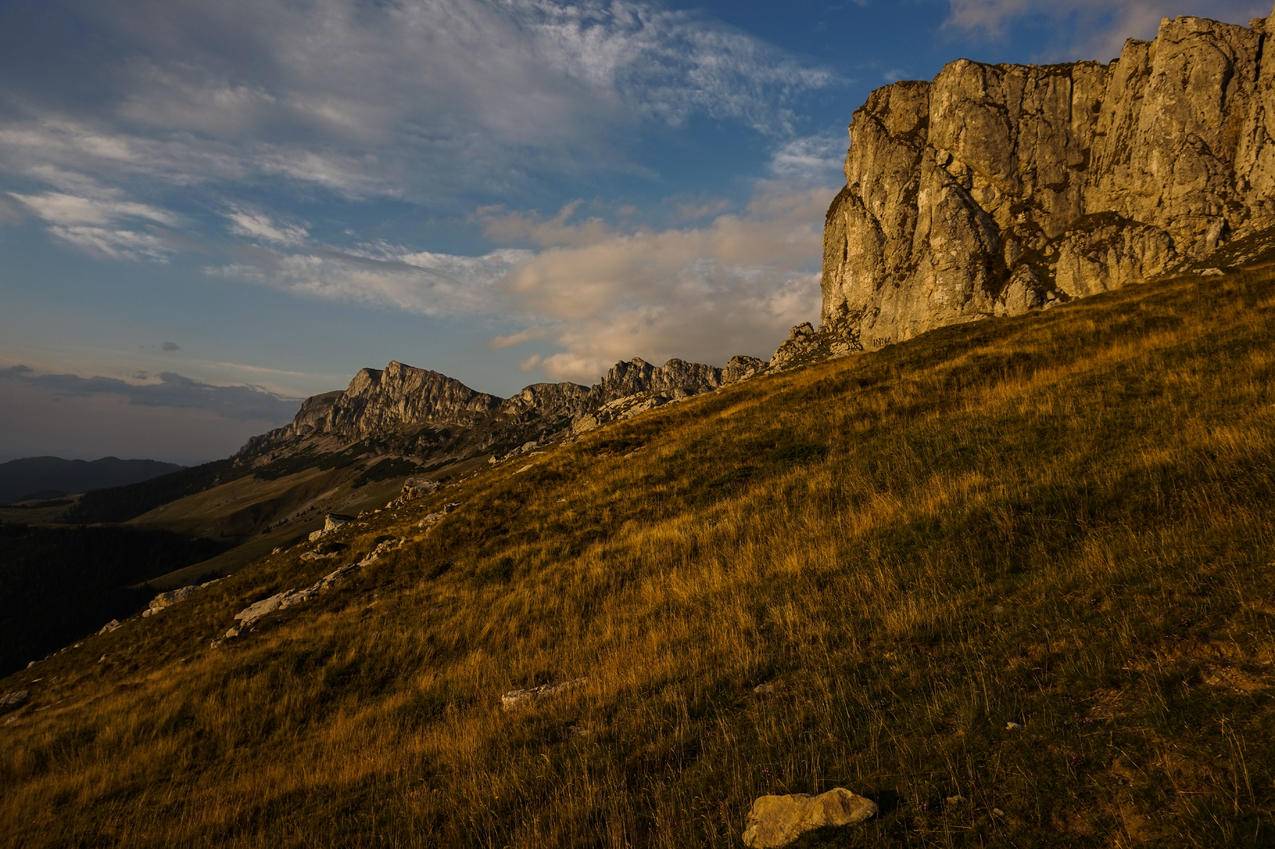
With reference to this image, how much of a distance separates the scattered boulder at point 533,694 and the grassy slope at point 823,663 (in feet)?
1.08

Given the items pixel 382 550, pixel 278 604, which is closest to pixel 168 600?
pixel 278 604

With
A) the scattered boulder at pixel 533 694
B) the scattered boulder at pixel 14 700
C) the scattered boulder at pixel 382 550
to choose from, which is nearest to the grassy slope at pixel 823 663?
the scattered boulder at pixel 533 694

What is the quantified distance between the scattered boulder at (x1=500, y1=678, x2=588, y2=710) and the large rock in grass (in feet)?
13.9

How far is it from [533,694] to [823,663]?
418 centimetres

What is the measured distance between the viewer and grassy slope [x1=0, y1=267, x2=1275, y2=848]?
400 centimetres

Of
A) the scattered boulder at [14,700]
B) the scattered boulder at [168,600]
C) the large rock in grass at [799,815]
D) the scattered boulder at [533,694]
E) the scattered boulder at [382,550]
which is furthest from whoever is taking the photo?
the scattered boulder at [168,600]

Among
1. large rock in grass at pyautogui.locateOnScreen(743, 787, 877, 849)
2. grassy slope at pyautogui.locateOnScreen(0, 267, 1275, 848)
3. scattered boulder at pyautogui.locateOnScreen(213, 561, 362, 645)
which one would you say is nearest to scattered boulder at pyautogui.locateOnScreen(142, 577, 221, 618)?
scattered boulder at pyautogui.locateOnScreen(213, 561, 362, 645)

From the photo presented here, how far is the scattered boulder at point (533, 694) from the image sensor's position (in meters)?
7.83

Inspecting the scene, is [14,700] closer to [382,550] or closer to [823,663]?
[382,550]

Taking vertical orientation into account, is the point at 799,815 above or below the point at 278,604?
above

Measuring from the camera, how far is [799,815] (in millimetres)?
3875

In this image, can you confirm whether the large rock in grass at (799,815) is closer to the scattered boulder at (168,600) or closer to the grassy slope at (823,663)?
the grassy slope at (823,663)

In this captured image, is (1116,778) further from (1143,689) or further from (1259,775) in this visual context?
(1143,689)

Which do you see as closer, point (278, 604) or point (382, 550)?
point (278, 604)
